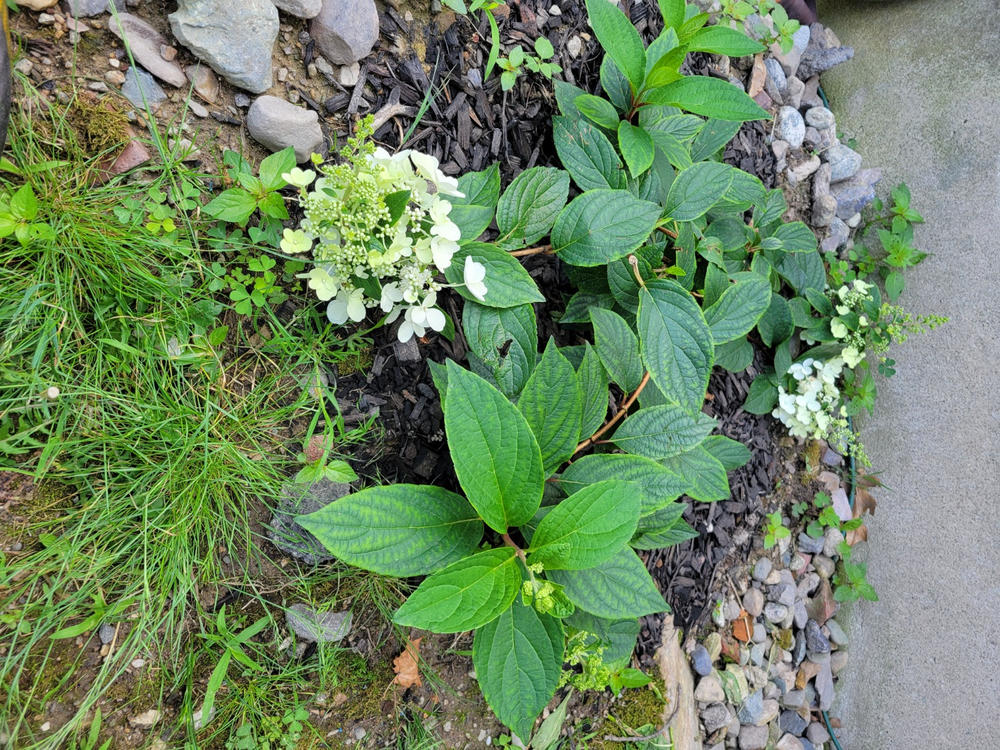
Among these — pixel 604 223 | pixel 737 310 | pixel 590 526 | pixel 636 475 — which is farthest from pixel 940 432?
pixel 590 526

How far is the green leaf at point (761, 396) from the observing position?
6.36 ft

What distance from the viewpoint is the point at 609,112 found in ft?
4.87

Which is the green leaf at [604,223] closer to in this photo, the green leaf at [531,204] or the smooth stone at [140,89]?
the green leaf at [531,204]

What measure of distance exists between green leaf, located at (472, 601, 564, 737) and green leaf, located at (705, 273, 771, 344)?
818 millimetres

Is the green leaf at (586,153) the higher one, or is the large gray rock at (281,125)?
the large gray rock at (281,125)

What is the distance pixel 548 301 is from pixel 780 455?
1.10 meters

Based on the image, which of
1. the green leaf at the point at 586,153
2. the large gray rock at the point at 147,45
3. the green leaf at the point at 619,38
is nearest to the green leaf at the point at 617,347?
the green leaf at the point at 586,153

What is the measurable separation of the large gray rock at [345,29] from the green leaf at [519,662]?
3.98 ft

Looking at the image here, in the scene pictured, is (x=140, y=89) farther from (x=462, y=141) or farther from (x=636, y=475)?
(x=636, y=475)

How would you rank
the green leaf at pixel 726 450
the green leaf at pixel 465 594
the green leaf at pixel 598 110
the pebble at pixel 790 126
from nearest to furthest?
the green leaf at pixel 465 594
the green leaf at pixel 598 110
the green leaf at pixel 726 450
the pebble at pixel 790 126

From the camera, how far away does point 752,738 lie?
1.96m

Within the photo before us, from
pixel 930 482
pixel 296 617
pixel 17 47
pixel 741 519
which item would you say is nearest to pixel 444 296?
pixel 296 617

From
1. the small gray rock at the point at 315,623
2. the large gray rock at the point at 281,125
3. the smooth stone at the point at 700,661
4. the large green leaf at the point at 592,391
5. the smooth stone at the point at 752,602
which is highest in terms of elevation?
the large gray rock at the point at 281,125

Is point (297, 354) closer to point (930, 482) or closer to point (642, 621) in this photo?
point (642, 621)
